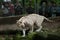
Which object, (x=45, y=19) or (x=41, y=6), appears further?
(x=41, y=6)

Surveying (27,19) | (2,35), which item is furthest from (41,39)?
(2,35)

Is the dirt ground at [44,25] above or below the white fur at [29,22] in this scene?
below

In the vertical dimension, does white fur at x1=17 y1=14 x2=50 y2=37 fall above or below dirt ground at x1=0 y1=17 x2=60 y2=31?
above

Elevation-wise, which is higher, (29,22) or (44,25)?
(29,22)

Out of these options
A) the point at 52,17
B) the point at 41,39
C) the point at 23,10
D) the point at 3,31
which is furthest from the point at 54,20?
the point at 41,39

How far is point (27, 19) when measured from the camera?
Result: 1048cm

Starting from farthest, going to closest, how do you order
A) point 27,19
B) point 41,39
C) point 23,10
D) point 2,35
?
point 23,10 → point 2,35 → point 27,19 → point 41,39

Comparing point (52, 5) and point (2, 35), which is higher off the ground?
point (52, 5)

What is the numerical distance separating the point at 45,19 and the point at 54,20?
0.81 m

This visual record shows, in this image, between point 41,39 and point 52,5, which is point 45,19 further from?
point 41,39

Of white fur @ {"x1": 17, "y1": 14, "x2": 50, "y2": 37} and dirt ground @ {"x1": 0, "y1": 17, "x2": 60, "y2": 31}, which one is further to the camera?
dirt ground @ {"x1": 0, "y1": 17, "x2": 60, "y2": 31}

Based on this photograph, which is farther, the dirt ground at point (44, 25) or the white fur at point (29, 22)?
the dirt ground at point (44, 25)

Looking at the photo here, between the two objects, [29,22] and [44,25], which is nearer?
[29,22]

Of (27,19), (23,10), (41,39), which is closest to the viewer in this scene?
(41,39)
